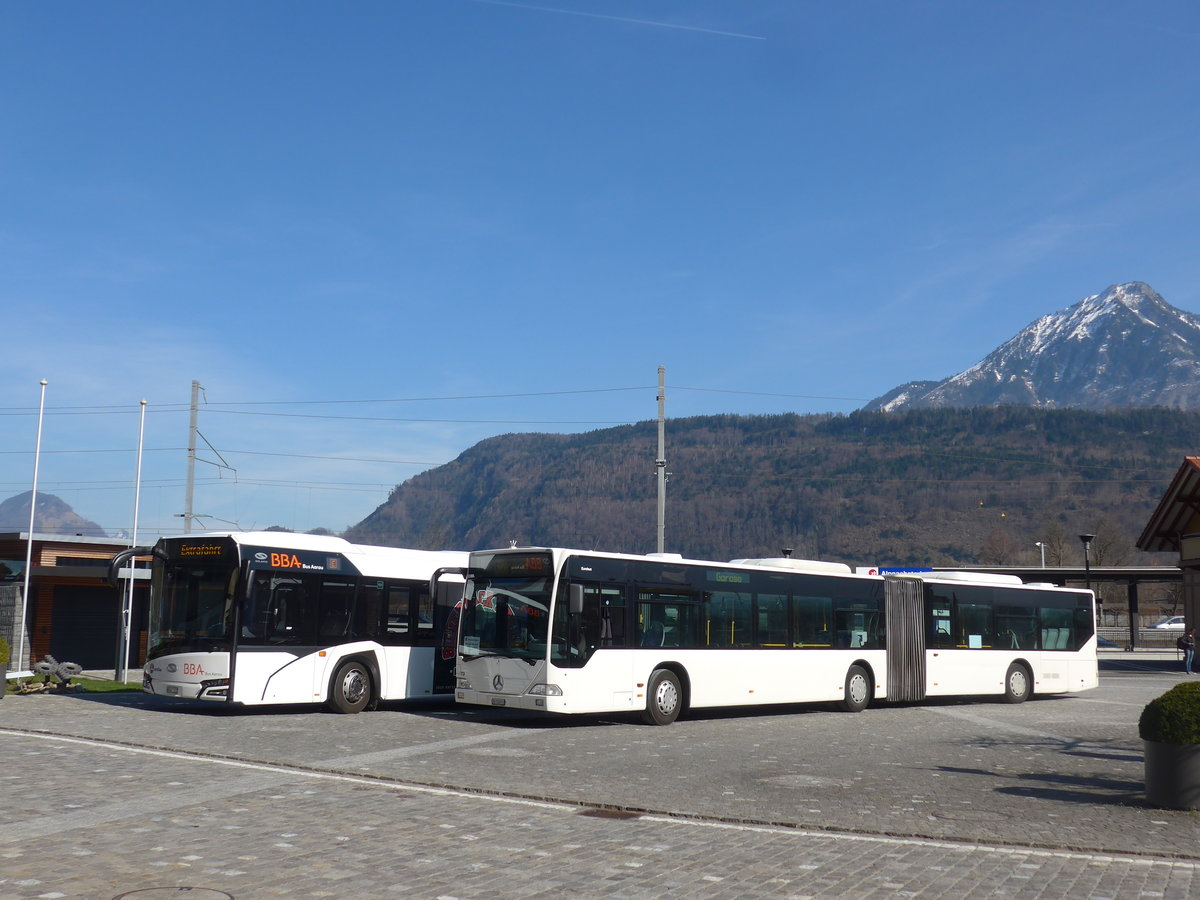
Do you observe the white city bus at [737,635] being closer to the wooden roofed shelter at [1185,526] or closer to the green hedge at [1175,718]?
the green hedge at [1175,718]

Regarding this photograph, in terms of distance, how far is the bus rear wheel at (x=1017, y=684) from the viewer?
2730 centimetres

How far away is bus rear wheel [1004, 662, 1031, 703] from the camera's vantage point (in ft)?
89.6

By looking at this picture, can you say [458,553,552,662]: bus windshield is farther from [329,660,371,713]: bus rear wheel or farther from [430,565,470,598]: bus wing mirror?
[329,660,371,713]: bus rear wheel

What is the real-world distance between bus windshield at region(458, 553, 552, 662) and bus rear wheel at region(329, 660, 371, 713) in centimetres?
198

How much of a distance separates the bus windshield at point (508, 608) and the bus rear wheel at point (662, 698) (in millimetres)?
2457

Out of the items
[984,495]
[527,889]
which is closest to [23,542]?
[527,889]

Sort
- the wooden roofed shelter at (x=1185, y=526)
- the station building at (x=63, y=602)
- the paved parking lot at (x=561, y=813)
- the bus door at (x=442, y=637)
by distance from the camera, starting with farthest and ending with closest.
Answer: the wooden roofed shelter at (x=1185, y=526), the station building at (x=63, y=602), the bus door at (x=442, y=637), the paved parking lot at (x=561, y=813)

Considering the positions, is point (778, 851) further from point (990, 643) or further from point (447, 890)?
point (990, 643)

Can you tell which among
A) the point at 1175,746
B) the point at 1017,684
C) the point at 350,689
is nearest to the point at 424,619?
the point at 350,689

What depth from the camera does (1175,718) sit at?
35.2 ft

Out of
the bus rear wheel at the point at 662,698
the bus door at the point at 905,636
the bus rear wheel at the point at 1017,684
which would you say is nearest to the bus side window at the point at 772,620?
the bus rear wheel at the point at 662,698

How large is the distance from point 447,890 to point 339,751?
7594 mm

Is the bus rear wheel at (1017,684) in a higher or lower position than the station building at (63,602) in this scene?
lower

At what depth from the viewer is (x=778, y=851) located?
28.6 feet
